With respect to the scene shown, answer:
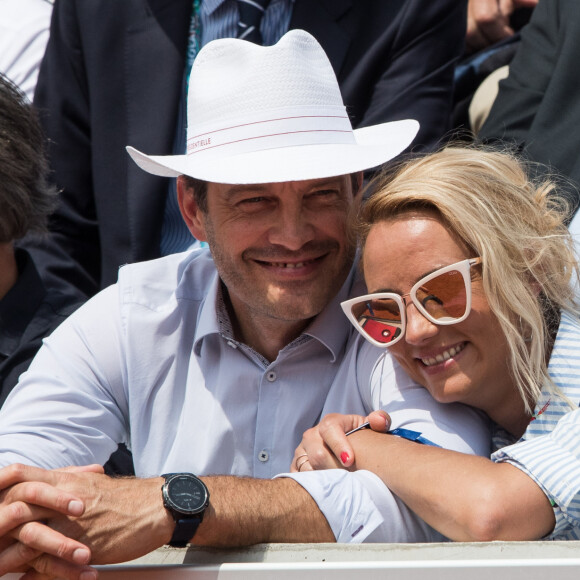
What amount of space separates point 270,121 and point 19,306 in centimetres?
103

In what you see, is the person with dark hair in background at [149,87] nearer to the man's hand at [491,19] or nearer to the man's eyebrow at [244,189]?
the man's hand at [491,19]

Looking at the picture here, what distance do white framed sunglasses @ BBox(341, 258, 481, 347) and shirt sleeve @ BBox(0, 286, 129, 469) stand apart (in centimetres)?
73

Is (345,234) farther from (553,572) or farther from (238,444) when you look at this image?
(553,572)

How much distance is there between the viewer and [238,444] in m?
2.39

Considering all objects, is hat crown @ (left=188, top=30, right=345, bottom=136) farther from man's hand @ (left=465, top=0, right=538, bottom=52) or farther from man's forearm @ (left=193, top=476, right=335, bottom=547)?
man's hand @ (left=465, top=0, right=538, bottom=52)

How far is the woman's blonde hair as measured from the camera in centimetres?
198

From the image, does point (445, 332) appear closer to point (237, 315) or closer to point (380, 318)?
point (380, 318)

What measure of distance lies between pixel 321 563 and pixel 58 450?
1.07 m

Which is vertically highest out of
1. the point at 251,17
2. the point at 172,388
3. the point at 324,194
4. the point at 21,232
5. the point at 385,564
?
the point at 251,17

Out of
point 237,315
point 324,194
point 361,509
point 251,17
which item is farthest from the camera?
point 251,17

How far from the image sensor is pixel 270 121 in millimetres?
2320

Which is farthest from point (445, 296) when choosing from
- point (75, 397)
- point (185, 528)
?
point (75, 397)

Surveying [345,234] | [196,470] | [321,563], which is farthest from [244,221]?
[321,563]

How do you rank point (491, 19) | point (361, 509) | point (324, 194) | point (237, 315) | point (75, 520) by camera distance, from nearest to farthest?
point (75, 520)
point (361, 509)
point (324, 194)
point (237, 315)
point (491, 19)
